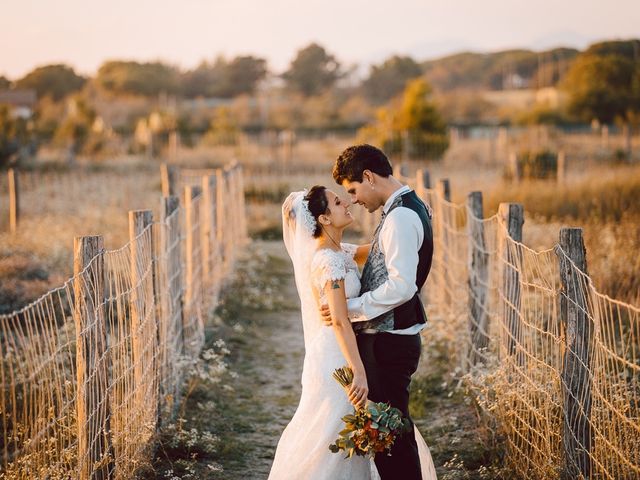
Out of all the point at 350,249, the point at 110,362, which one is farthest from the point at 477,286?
the point at 110,362

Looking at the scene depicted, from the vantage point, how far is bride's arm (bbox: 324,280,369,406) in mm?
3967

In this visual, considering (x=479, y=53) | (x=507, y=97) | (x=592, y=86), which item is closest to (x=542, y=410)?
(x=592, y=86)

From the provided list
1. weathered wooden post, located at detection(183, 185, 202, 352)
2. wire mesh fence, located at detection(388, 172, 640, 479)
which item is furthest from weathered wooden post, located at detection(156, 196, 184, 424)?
wire mesh fence, located at detection(388, 172, 640, 479)

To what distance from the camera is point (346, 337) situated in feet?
13.1

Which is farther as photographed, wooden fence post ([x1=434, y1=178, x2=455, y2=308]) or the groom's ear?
wooden fence post ([x1=434, y1=178, x2=455, y2=308])

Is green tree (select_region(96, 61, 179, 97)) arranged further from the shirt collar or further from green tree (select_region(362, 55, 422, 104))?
the shirt collar

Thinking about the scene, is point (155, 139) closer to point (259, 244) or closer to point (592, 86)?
point (259, 244)

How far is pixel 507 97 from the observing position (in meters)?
74.9

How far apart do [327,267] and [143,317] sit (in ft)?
6.46

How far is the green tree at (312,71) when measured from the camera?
80438 mm

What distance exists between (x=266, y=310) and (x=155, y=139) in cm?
2481

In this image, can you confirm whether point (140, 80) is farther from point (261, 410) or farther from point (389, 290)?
point (389, 290)

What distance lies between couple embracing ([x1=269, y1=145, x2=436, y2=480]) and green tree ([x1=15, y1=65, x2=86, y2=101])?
79800 millimetres

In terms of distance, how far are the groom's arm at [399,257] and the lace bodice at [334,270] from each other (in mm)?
198
